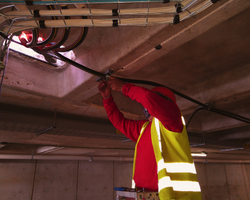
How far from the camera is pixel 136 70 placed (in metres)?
1.59

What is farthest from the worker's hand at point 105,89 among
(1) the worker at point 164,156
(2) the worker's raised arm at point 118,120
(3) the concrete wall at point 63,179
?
(3) the concrete wall at point 63,179

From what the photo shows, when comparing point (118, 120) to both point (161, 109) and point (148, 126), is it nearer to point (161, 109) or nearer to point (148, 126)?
point (148, 126)

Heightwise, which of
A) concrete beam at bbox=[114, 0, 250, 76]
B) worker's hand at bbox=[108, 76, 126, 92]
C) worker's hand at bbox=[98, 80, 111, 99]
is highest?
concrete beam at bbox=[114, 0, 250, 76]

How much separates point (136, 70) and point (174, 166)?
0.82 meters

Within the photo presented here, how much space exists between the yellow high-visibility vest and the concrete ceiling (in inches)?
21.8

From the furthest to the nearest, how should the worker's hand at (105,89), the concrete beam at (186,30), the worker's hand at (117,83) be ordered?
the worker's hand at (105,89), the worker's hand at (117,83), the concrete beam at (186,30)

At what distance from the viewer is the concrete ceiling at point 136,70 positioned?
119 cm

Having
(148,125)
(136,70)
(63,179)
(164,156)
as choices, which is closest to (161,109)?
(164,156)

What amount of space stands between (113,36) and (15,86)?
1021 mm

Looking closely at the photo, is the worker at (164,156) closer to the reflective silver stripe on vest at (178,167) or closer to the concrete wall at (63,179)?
the reflective silver stripe on vest at (178,167)

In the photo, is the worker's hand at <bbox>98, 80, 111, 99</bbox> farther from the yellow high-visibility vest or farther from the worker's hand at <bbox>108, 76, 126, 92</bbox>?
the yellow high-visibility vest

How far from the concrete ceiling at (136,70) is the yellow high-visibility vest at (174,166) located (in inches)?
21.8

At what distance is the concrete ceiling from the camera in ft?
3.90

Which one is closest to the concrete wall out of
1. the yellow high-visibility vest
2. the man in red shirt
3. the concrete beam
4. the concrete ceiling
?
the concrete ceiling
